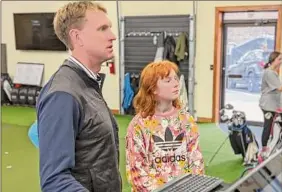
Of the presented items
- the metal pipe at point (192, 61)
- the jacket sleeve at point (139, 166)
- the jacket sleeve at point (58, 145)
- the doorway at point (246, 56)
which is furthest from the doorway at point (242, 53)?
the jacket sleeve at point (58, 145)

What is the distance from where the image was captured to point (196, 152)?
2.31m

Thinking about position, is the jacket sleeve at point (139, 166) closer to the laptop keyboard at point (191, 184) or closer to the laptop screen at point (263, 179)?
the laptop keyboard at point (191, 184)

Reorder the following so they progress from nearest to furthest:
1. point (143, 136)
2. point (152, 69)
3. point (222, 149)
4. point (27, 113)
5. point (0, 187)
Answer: point (143, 136)
point (152, 69)
point (0, 187)
point (222, 149)
point (27, 113)

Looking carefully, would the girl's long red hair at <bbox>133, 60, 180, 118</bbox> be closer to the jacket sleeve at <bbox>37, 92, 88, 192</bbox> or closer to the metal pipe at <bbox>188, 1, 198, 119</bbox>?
the jacket sleeve at <bbox>37, 92, 88, 192</bbox>

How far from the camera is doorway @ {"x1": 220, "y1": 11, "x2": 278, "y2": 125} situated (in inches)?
302

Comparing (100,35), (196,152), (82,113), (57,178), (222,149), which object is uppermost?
(100,35)

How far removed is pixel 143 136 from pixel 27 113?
24.6ft

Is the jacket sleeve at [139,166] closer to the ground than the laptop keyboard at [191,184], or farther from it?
closer to the ground

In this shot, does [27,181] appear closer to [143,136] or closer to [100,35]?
[143,136]

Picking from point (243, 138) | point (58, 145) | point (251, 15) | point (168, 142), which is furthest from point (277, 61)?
point (58, 145)

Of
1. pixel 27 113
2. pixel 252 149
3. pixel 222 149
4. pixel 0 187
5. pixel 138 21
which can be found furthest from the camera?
pixel 27 113

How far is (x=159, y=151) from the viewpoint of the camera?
225 centimetres

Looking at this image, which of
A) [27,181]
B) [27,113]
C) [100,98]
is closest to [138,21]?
[27,113]

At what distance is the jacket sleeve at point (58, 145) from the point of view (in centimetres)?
129
